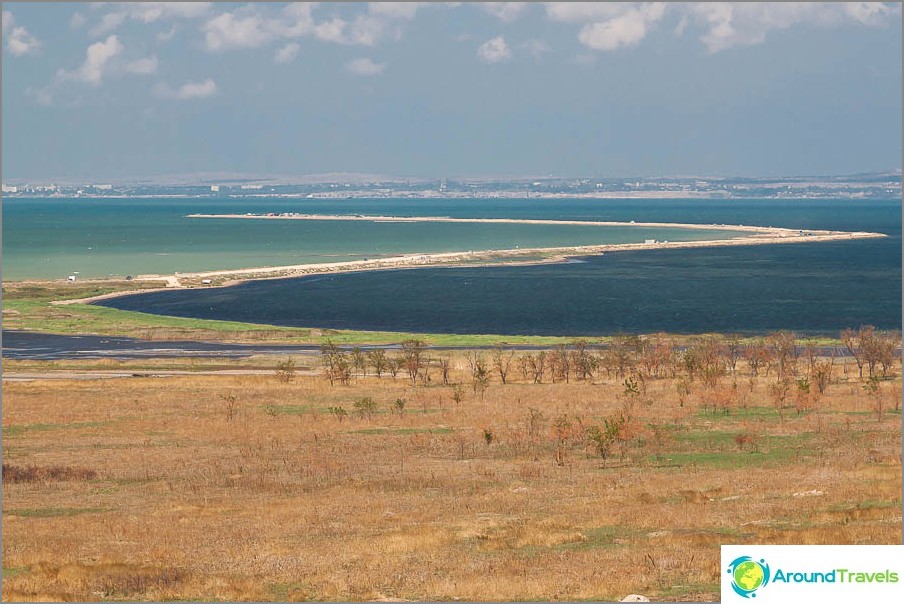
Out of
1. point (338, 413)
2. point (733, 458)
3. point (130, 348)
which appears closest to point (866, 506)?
point (733, 458)

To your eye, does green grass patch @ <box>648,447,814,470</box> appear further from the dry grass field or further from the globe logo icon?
the globe logo icon

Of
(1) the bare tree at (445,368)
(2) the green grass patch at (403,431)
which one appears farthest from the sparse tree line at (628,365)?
(2) the green grass patch at (403,431)

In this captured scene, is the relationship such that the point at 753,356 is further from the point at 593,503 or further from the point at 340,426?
the point at 593,503

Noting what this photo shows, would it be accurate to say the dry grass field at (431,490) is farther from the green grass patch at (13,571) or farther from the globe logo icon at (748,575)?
the globe logo icon at (748,575)

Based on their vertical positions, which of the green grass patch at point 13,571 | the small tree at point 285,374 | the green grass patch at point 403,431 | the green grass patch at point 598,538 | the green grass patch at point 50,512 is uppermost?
the small tree at point 285,374

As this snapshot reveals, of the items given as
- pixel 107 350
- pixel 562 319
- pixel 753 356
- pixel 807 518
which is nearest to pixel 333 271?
pixel 562 319

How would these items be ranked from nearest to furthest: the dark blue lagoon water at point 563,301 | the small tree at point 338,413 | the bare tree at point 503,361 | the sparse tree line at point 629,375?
1. the sparse tree line at point 629,375
2. the small tree at point 338,413
3. the bare tree at point 503,361
4. the dark blue lagoon water at point 563,301

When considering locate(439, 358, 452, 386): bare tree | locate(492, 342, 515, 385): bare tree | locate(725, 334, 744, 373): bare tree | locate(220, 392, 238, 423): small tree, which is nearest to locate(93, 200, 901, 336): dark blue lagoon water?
locate(492, 342, 515, 385): bare tree

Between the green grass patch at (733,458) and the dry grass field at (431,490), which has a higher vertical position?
the dry grass field at (431,490)
